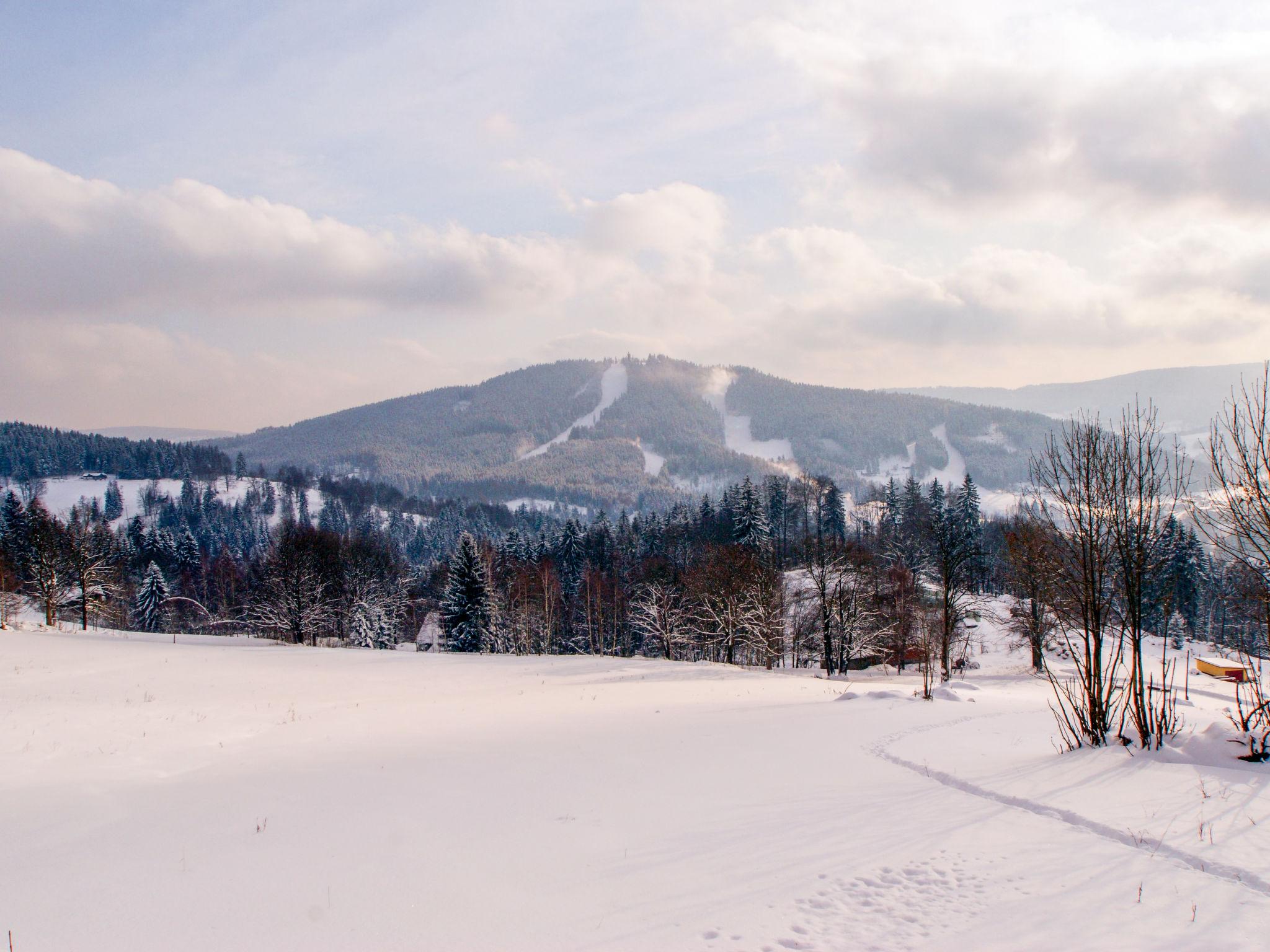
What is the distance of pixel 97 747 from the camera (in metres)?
12.6

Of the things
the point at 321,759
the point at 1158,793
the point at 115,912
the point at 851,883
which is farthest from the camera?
the point at 321,759

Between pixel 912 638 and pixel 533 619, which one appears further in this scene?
pixel 533 619

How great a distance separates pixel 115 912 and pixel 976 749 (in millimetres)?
→ 13037

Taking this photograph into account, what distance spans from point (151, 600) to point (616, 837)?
244ft

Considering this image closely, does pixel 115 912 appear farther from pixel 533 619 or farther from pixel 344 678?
pixel 533 619

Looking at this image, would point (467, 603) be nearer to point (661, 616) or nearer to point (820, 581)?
point (661, 616)

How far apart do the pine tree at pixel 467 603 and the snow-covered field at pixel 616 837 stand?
34155 millimetres

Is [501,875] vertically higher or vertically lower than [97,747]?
higher

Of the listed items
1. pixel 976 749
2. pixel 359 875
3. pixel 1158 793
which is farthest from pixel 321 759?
pixel 1158 793

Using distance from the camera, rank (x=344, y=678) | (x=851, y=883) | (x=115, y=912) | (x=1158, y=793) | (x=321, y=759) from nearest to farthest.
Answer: (x=115, y=912), (x=851, y=883), (x=1158, y=793), (x=321, y=759), (x=344, y=678)

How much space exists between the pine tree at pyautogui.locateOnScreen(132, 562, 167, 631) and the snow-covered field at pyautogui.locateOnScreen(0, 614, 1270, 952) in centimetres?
5817

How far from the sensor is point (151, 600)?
6419 cm

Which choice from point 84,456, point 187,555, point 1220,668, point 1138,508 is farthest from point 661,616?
point 84,456

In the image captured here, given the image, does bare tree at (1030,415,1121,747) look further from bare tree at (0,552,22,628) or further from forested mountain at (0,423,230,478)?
forested mountain at (0,423,230,478)
